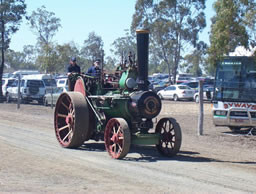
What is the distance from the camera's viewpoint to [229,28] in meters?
14.6

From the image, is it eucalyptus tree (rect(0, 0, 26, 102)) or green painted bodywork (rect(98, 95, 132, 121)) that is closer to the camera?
green painted bodywork (rect(98, 95, 132, 121))

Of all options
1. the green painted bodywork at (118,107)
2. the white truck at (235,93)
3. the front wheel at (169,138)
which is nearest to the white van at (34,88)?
the white truck at (235,93)

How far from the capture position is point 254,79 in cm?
1705

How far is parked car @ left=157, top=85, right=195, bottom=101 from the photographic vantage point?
40.6 metres

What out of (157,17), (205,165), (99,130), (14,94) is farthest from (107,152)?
(157,17)

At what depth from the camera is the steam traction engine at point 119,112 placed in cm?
1095

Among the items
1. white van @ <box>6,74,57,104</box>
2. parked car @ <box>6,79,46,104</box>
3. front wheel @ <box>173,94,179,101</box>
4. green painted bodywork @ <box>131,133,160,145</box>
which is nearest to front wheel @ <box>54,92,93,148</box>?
green painted bodywork @ <box>131,133,160,145</box>

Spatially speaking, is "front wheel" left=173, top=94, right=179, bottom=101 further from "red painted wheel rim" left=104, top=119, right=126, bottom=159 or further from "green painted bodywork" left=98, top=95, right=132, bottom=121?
"red painted wheel rim" left=104, top=119, right=126, bottom=159

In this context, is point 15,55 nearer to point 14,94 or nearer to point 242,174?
point 14,94

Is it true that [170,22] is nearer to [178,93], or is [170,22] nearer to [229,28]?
[178,93]

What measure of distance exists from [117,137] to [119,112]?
894mm

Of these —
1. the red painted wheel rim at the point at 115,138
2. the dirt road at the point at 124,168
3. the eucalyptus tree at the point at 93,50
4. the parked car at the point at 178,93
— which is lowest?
Answer: the dirt road at the point at 124,168

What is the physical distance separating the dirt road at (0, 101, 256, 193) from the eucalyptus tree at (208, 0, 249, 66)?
111 inches

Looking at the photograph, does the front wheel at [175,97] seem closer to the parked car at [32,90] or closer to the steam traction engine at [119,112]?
the parked car at [32,90]
